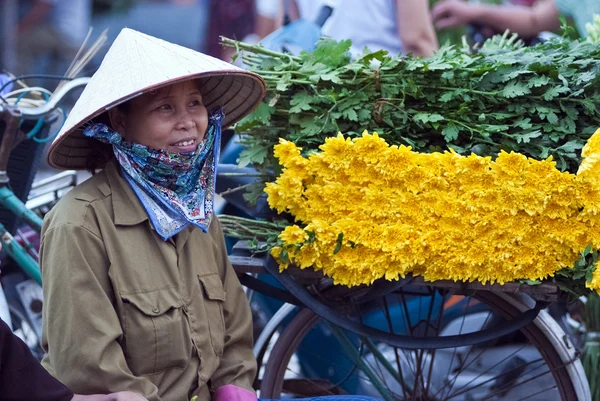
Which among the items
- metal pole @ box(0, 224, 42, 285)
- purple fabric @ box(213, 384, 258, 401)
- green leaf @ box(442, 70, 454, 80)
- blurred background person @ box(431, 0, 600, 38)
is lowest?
purple fabric @ box(213, 384, 258, 401)

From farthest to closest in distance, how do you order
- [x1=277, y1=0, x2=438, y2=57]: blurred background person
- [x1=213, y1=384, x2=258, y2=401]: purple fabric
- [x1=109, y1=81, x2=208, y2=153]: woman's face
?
[x1=277, y1=0, x2=438, y2=57]: blurred background person, [x1=213, y1=384, x2=258, y2=401]: purple fabric, [x1=109, y1=81, x2=208, y2=153]: woman's face

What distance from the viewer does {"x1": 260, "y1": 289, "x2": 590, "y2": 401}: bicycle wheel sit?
2873 mm

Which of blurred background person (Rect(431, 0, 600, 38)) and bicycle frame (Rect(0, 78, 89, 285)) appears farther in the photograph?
blurred background person (Rect(431, 0, 600, 38))

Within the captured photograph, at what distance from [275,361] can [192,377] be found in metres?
0.95

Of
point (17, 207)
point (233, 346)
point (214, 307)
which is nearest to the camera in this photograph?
point (214, 307)

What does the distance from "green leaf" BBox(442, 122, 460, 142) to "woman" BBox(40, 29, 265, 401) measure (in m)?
0.62

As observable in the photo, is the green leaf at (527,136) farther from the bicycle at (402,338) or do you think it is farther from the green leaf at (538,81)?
the bicycle at (402,338)

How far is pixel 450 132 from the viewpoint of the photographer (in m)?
2.50

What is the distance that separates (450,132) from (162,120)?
919 millimetres

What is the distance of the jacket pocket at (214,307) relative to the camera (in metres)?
2.27

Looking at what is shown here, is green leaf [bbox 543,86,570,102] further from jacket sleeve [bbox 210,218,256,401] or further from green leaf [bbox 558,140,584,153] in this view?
jacket sleeve [bbox 210,218,256,401]

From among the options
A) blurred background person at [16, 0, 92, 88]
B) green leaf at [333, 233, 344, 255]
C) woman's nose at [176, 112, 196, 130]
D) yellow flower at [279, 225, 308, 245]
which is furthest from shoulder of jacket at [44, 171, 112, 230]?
blurred background person at [16, 0, 92, 88]

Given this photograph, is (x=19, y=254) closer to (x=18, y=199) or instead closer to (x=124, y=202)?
(x=18, y=199)

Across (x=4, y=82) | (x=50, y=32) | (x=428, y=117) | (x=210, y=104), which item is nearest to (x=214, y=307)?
(x=210, y=104)
